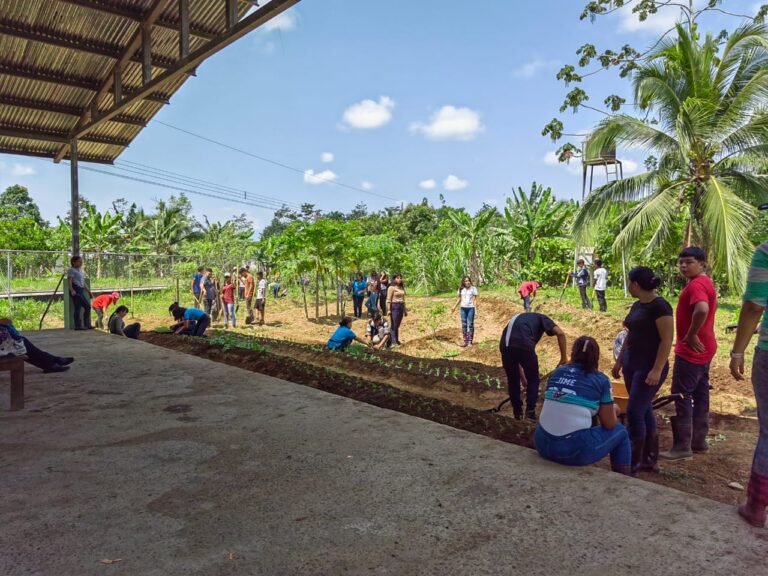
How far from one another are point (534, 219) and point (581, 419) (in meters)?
20.1

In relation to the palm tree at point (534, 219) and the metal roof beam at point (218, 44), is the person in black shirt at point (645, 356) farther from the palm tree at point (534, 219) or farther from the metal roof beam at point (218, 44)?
the palm tree at point (534, 219)

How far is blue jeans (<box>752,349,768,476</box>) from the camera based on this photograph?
2.62 m

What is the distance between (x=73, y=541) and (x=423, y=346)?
11.7 metres

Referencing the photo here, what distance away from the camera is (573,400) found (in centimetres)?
327

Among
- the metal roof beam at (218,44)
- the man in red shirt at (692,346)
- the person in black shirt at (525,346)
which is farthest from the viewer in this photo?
the metal roof beam at (218,44)

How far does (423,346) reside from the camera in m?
13.8

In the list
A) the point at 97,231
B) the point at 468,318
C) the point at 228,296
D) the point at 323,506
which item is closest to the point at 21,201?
the point at 97,231

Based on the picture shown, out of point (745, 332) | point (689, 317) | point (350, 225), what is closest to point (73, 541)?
point (745, 332)

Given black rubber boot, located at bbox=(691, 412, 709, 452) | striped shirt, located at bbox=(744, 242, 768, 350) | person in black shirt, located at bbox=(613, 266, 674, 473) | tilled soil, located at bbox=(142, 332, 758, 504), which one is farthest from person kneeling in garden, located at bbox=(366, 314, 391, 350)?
striped shirt, located at bbox=(744, 242, 768, 350)

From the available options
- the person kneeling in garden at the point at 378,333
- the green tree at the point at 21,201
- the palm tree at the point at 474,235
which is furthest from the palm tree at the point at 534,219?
the green tree at the point at 21,201

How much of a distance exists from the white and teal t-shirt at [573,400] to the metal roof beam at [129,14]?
26.9ft

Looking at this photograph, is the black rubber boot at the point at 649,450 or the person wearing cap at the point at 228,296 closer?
the black rubber boot at the point at 649,450

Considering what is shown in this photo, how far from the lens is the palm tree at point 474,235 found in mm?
23547

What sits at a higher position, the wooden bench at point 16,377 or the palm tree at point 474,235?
the palm tree at point 474,235
